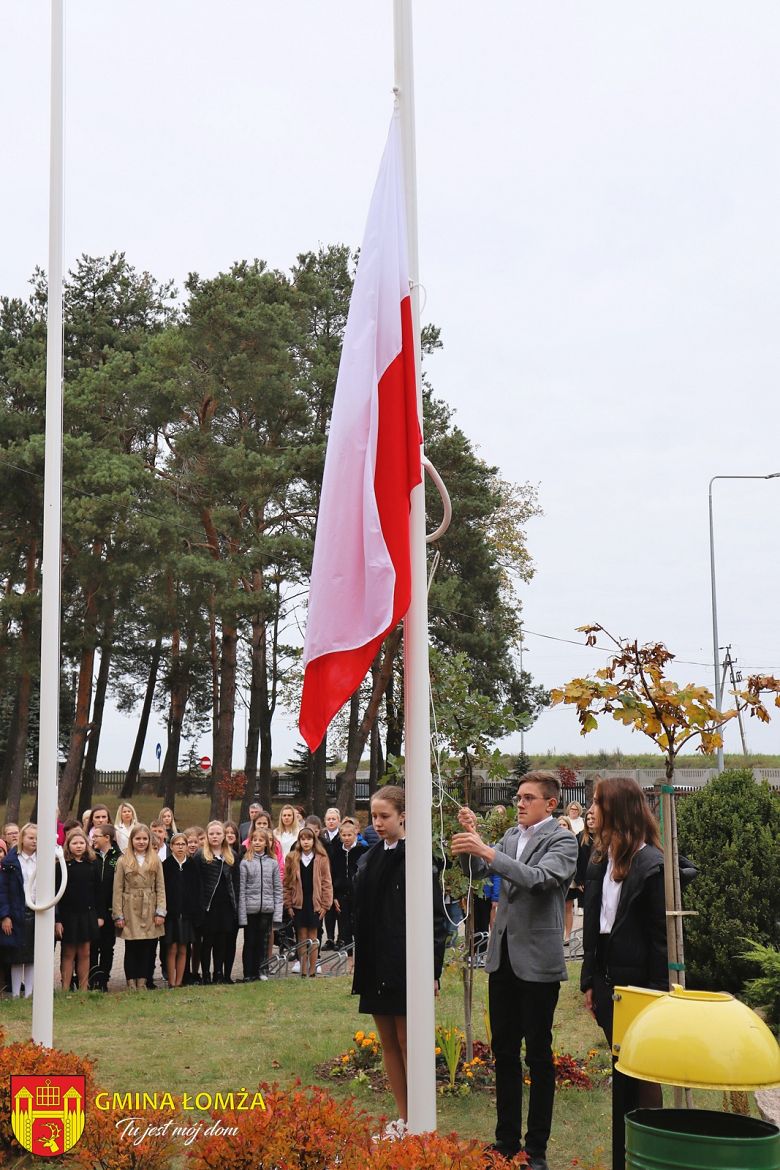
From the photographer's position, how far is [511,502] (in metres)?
46.1

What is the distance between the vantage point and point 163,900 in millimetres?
13023

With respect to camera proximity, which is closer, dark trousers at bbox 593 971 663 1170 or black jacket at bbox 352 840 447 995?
dark trousers at bbox 593 971 663 1170

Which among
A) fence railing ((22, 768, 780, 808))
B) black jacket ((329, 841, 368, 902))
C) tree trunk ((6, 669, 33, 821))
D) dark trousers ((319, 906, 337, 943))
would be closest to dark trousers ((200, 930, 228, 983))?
dark trousers ((319, 906, 337, 943))

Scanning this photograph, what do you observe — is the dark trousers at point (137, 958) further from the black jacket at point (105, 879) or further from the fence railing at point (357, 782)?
the fence railing at point (357, 782)

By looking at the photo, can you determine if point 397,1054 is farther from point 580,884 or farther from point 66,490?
point 66,490

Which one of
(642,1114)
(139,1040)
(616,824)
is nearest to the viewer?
(642,1114)

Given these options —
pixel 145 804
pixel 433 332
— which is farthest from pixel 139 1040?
pixel 145 804

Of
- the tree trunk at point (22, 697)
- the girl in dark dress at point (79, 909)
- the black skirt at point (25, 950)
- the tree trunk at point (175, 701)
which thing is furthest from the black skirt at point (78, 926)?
the tree trunk at point (175, 701)

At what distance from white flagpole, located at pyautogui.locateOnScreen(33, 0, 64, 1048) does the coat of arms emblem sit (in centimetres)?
64

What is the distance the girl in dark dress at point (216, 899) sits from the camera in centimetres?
1343

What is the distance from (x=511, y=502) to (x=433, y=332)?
10954 mm

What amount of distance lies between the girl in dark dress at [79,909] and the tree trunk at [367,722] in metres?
18.1

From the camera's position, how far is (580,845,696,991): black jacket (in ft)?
18.6

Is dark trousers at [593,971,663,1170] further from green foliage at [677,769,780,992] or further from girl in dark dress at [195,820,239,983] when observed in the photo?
girl in dark dress at [195,820,239,983]
